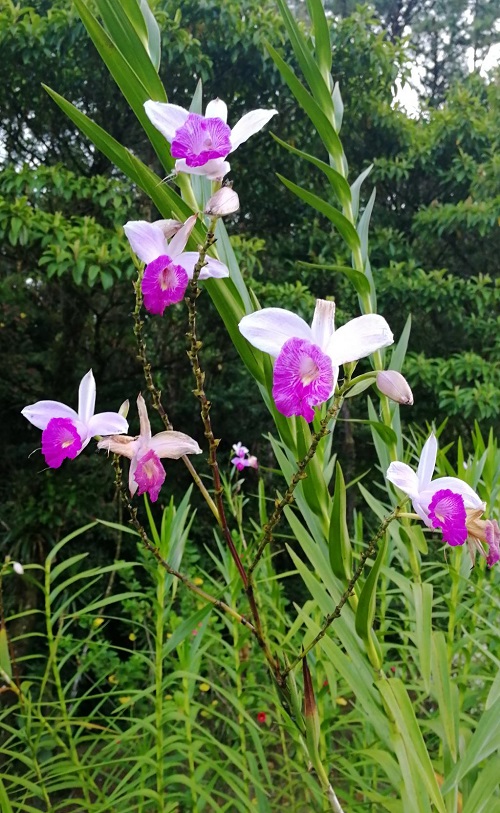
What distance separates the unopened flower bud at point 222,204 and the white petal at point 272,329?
62 mm

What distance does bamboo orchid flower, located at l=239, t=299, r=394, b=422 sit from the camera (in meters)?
0.32

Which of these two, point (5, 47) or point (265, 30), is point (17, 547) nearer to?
point (5, 47)

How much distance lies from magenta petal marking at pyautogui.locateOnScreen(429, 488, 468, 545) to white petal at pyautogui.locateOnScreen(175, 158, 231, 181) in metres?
0.25

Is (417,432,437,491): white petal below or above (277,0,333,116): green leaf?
below

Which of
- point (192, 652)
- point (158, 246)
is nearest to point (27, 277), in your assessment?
point (192, 652)

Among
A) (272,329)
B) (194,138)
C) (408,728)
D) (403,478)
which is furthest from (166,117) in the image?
(408,728)

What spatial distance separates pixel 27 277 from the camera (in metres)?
2.59

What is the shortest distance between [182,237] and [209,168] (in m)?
0.06

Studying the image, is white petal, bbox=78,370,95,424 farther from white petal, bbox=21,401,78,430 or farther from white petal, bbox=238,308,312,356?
white petal, bbox=238,308,312,356

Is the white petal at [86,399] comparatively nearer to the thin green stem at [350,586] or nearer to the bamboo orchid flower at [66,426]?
the bamboo orchid flower at [66,426]

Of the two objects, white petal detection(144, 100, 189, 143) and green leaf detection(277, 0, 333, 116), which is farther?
green leaf detection(277, 0, 333, 116)

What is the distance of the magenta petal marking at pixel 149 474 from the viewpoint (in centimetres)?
36

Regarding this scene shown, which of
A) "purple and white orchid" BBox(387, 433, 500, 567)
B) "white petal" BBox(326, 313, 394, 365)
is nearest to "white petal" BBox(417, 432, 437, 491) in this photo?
"purple and white orchid" BBox(387, 433, 500, 567)

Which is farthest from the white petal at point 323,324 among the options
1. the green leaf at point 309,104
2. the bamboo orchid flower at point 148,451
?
the green leaf at point 309,104
